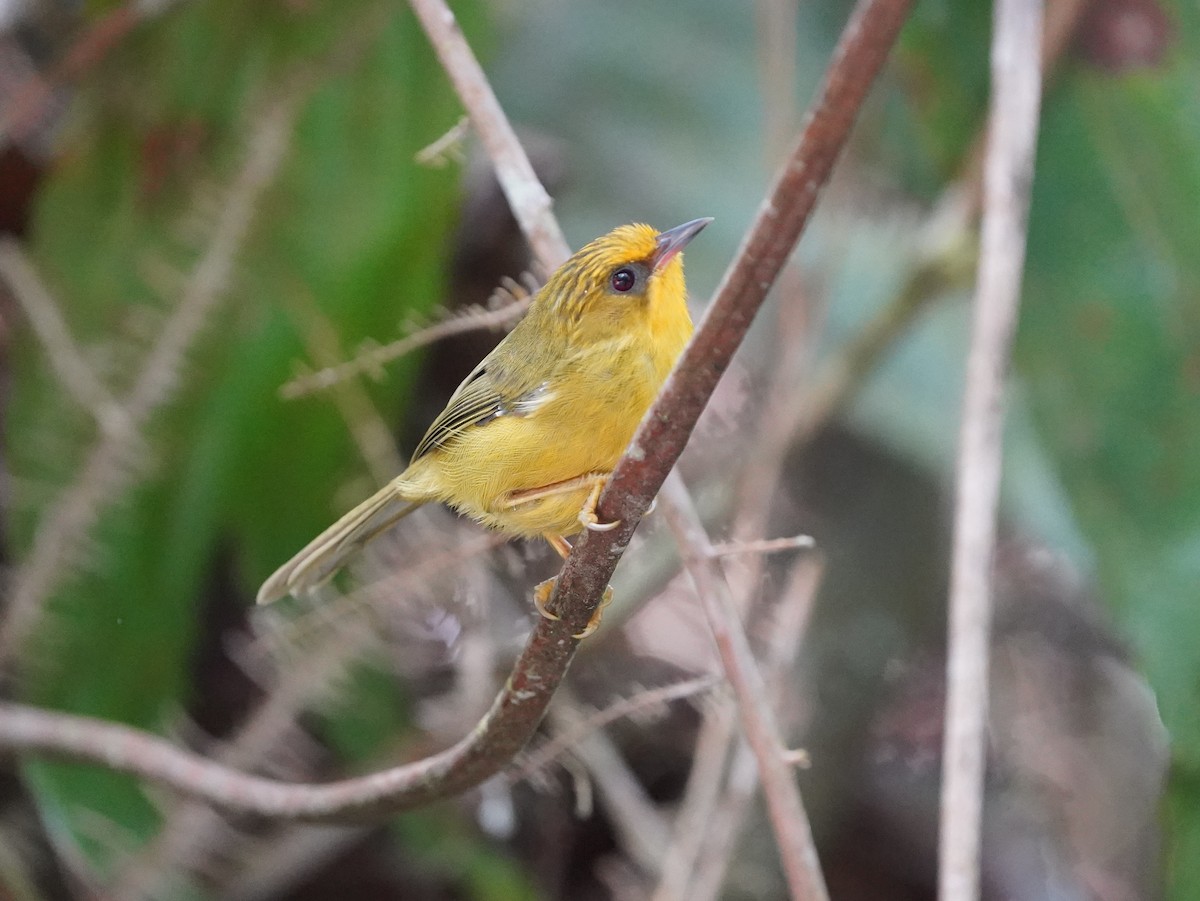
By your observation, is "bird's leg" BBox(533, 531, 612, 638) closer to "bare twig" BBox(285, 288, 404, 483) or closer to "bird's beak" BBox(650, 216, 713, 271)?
Answer: "bird's beak" BBox(650, 216, 713, 271)

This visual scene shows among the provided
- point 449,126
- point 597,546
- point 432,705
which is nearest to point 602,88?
point 449,126

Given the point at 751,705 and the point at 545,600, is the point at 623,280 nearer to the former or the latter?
the point at 545,600

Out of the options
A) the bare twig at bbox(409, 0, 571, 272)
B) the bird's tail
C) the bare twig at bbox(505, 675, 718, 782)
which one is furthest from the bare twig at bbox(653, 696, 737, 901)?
the bare twig at bbox(409, 0, 571, 272)

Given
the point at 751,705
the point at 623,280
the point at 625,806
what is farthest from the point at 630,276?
the point at 625,806

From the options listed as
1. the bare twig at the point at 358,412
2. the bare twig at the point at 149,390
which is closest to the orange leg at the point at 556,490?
the bare twig at the point at 358,412

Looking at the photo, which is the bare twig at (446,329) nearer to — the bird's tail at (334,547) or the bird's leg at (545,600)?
the bird's tail at (334,547)

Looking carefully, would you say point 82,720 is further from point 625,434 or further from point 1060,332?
point 1060,332
